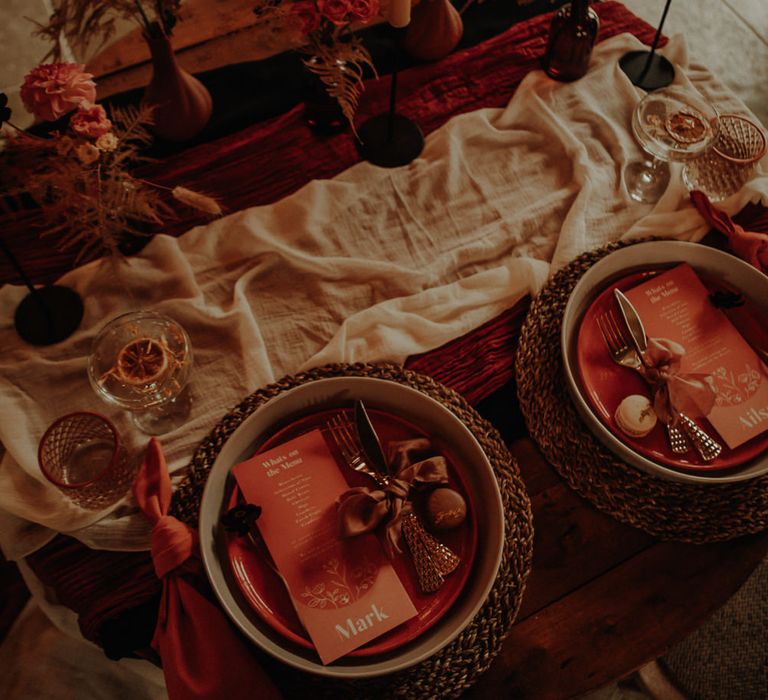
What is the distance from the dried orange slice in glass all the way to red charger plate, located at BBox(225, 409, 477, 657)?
21 centimetres

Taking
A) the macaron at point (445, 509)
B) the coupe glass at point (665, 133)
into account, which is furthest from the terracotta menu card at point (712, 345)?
the macaron at point (445, 509)

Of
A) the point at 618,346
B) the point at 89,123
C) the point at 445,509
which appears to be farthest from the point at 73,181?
the point at 618,346

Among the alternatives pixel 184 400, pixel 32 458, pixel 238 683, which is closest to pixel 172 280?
pixel 184 400

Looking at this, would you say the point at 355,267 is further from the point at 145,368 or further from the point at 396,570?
the point at 396,570

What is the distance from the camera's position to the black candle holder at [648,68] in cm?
118

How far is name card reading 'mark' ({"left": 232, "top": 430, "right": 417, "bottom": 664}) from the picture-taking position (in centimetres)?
70

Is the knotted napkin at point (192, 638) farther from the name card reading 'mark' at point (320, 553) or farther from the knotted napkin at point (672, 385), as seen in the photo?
the knotted napkin at point (672, 385)

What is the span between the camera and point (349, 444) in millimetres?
798

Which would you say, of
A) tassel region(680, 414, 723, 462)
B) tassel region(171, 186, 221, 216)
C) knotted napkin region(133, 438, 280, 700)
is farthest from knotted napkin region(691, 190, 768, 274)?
knotted napkin region(133, 438, 280, 700)

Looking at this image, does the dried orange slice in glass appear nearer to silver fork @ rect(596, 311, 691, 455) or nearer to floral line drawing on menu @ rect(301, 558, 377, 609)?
floral line drawing on menu @ rect(301, 558, 377, 609)

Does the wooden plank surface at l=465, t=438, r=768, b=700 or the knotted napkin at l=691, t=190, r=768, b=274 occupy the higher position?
the knotted napkin at l=691, t=190, r=768, b=274

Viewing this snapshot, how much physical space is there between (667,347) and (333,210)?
0.55m

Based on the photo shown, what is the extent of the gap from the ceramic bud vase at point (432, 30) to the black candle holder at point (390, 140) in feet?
0.30

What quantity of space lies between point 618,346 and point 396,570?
16.7 inches
